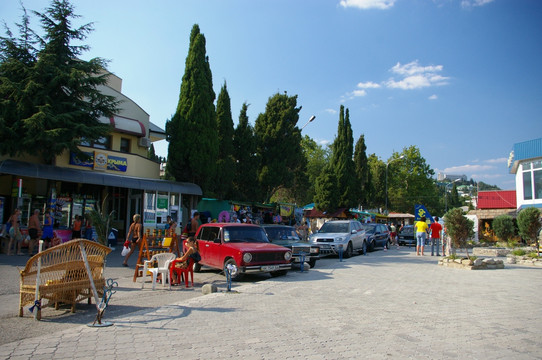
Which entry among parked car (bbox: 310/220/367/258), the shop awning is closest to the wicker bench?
the shop awning

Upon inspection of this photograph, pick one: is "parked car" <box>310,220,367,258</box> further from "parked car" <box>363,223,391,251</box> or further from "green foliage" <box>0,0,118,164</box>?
"green foliage" <box>0,0,118,164</box>

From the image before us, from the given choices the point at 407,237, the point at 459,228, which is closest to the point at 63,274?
the point at 459,228

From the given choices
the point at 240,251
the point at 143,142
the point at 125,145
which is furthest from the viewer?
the point at 143,142

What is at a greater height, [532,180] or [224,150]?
[224,150]

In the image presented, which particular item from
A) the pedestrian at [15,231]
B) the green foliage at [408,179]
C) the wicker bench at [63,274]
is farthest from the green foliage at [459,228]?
the green foliage at [408,179]

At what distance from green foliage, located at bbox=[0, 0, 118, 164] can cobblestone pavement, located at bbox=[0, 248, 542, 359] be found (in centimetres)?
1118

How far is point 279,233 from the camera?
14492mm

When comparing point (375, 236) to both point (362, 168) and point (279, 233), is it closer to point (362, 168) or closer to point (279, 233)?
point (279, 233)

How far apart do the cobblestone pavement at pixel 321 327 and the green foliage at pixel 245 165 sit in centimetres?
1698

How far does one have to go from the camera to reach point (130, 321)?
5828 millimetres

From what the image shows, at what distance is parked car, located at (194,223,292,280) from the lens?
404 inches

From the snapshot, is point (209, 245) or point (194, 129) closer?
point (209, 245)

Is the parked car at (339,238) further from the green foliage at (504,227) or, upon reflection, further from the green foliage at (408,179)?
the green foliage at (408,179)

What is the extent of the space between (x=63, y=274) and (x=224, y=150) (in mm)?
18361
